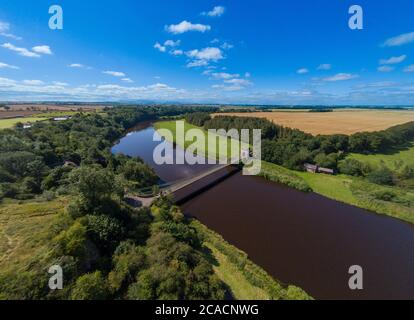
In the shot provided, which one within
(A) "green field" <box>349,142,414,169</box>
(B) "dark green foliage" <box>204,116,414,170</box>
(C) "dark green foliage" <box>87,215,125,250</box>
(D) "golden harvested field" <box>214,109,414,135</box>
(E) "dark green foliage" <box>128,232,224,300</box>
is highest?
(D) "golden harvested field" <box>214,109,414,135</box>

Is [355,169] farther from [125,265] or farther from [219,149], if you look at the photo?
[125,265]

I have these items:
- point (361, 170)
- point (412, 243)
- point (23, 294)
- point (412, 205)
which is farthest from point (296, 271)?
point (361, 170)

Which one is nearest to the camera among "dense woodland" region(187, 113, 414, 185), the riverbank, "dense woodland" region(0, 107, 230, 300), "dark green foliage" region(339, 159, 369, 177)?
"dense woodland" region(0, 107, 230, 300)

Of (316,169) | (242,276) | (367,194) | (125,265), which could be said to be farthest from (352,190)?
(125,265)

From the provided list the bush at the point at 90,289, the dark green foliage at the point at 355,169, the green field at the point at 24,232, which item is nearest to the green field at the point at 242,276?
the bush at the point at 90,289

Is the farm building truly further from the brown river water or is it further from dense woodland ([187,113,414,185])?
the brown river water

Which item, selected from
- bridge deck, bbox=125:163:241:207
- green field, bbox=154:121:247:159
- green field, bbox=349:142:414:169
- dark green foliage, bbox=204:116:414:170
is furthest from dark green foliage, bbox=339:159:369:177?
green field, bbox=154:121:247:159

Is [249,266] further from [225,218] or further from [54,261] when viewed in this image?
[54,261]
